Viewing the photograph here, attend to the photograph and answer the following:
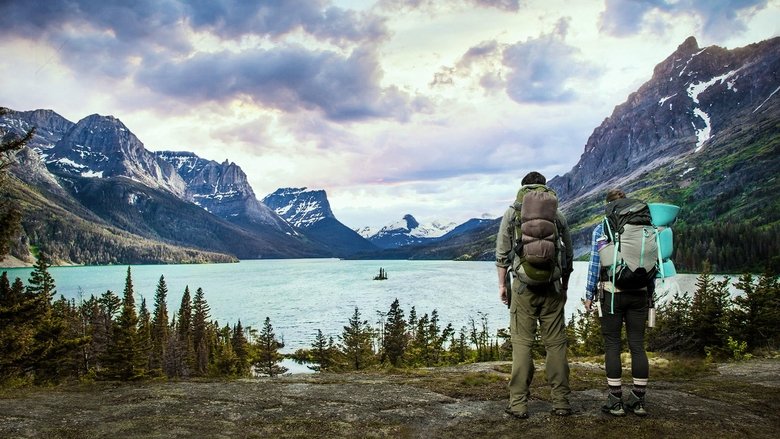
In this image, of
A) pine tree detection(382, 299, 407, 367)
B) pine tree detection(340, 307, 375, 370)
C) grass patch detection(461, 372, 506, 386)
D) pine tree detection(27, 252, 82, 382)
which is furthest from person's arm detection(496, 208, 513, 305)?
pine tree detection(382, 299, 407, 367)

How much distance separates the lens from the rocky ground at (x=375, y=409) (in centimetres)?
674

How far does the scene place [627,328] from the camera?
7793 millimetres

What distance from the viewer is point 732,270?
465 feet

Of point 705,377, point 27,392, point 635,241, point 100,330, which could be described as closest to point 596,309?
point 635,241

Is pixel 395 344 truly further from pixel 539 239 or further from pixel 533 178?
pixel 539 239

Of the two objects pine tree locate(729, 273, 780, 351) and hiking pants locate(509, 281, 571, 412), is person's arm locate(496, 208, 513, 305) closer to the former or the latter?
hiking pants locate(509, 281, 571, 412)

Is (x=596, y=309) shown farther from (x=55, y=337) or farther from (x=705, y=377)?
Result: (x=55, y=337)

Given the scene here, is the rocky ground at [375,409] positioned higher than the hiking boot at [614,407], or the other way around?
the hiking boot at [614,407]

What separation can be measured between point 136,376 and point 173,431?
40.3 metres

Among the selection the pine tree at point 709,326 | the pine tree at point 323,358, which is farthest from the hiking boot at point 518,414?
the pine tree at point 323,358

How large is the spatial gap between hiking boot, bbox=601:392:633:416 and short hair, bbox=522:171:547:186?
3.59 m

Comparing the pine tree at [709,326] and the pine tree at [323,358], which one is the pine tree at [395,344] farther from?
the pine tree at [709,326]

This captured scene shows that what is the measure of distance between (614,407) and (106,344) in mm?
71628

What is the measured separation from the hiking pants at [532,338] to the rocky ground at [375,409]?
0.44 m
